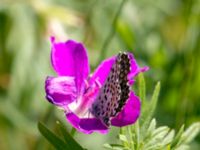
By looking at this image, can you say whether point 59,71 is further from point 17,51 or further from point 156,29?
point 156,29

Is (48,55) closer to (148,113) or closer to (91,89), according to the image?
(91,89)

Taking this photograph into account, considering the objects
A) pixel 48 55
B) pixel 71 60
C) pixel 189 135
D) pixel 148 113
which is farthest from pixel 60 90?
pixel 48 55

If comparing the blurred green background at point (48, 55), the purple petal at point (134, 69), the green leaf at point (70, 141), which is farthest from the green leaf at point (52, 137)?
the blurred green background at point (48, 55)

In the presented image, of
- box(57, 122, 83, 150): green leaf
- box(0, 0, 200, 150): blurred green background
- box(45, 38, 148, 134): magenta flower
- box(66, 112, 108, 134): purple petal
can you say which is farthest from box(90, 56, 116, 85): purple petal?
box(0, 0, 200, 150): blurred green background

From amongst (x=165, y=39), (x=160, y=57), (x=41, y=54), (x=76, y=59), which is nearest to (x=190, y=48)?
(x=160, y=57)

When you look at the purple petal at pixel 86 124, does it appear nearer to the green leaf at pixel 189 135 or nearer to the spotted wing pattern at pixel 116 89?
the spotted wing pattern at pixel 116 89

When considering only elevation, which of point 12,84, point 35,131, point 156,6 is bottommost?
point 35,131
